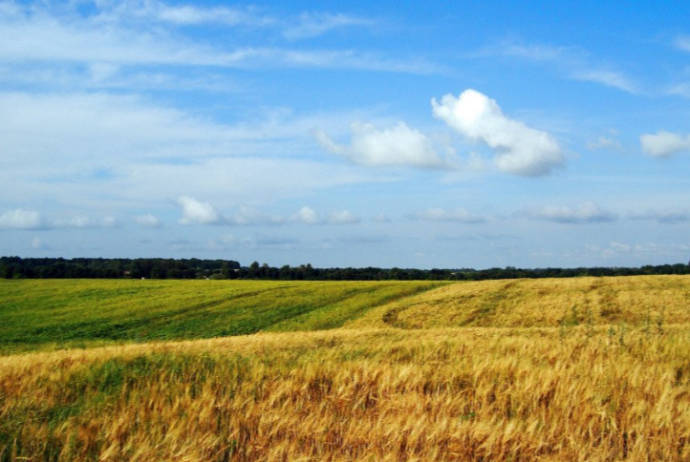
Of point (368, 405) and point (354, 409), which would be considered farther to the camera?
point (368, 405)

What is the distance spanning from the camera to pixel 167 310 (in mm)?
43125

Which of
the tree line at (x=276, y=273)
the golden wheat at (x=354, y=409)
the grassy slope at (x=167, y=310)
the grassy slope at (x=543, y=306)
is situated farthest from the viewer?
the tree line at (x=276, y=273)

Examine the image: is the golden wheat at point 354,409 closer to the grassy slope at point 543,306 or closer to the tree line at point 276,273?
the grassy slope at point 543,306

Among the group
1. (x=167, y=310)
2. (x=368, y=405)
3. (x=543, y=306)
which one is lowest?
(x=167, y=310)

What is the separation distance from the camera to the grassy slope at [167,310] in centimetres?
3434

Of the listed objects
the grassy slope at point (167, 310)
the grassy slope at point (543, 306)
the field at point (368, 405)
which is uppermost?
the field at point (368, 405)

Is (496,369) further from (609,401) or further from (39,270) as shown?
(39,270)

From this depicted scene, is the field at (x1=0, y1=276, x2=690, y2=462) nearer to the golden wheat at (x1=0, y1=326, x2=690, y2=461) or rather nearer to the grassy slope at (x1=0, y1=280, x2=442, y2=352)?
the golden wheat at (x1=0, y1=326, x2=690, y2=461)

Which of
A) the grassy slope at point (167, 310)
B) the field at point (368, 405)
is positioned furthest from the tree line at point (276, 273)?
the field at point (368, 405)

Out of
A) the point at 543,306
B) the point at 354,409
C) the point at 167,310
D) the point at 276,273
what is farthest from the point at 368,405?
the point at 276,273

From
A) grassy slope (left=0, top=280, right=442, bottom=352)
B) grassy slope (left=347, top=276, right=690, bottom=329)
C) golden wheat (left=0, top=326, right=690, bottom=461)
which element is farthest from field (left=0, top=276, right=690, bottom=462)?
grassy slope (left=347, top=276, right=690, bottom=329)

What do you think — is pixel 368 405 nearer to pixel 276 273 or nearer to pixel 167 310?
pixel 167 310

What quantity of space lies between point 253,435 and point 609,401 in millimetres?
3663

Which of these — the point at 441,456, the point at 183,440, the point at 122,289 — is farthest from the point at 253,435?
the point at 122,289
